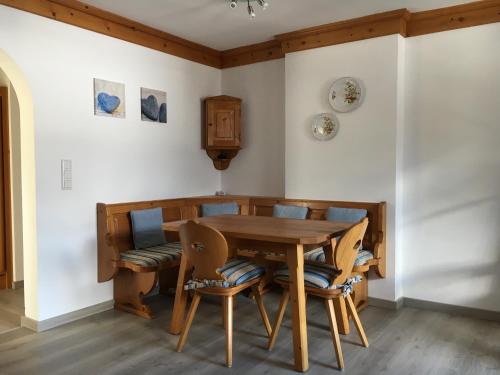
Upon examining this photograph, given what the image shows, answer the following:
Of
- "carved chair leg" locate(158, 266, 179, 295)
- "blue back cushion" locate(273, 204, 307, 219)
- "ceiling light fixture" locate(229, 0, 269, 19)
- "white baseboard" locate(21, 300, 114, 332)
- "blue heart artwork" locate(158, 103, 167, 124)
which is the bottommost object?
"white baseboard" locate(21, 300, 114, 332)

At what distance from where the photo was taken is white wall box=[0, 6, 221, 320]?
10.2 ft

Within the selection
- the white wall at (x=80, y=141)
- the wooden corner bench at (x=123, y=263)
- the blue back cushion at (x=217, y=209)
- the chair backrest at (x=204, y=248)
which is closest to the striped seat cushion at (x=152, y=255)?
the wooden corner bench at (x=123, y=263)

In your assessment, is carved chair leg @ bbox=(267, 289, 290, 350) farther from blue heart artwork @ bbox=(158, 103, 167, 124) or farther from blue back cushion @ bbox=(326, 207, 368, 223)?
blue heart artwork @ bbox=(158, 103, 167, 124)

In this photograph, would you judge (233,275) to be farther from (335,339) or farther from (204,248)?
(335,339)

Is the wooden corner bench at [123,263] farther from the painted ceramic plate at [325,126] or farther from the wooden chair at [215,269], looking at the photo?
the painted ceramic plate at [325,126]

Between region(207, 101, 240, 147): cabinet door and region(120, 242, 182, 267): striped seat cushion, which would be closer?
region(120, 242, 182, 267): striped seat cushion

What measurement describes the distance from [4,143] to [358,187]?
3378 millimetres

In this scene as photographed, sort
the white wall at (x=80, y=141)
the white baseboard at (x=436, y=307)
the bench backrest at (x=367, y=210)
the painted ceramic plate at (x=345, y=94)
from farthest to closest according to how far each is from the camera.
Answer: the painted ceramic plate at (x=345, y=94) → the bench backrest at (x=367, y=210) → the white baseboard at (x=436, y=307) → the white wall at (x=80, y=141)

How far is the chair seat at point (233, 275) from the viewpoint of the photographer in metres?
2.56

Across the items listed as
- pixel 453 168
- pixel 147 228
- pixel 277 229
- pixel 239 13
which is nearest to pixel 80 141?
pixel 147 228

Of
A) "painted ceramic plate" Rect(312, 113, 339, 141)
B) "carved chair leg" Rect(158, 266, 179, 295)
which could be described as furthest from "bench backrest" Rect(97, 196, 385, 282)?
"painted ceramic plate" Rect(312, 113, 339, 141)

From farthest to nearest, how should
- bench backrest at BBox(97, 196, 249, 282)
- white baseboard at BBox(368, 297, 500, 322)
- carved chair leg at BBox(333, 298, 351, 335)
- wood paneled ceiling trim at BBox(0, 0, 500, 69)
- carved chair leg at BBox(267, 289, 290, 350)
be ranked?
bench backrest at BBox(97, 196, 249, 282)
white baseboard at BBox(368, 297, 500, 322)
wood paneled ceiling trim at BBox(0, 0, 500, 69)
carved chair leg at BBox(333, 298, 351, 335)
carved chair leg at BBox(267, 289, 290, 350)

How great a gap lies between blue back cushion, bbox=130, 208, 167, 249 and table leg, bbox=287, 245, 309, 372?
1.63m

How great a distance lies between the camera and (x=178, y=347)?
276 centimetres
